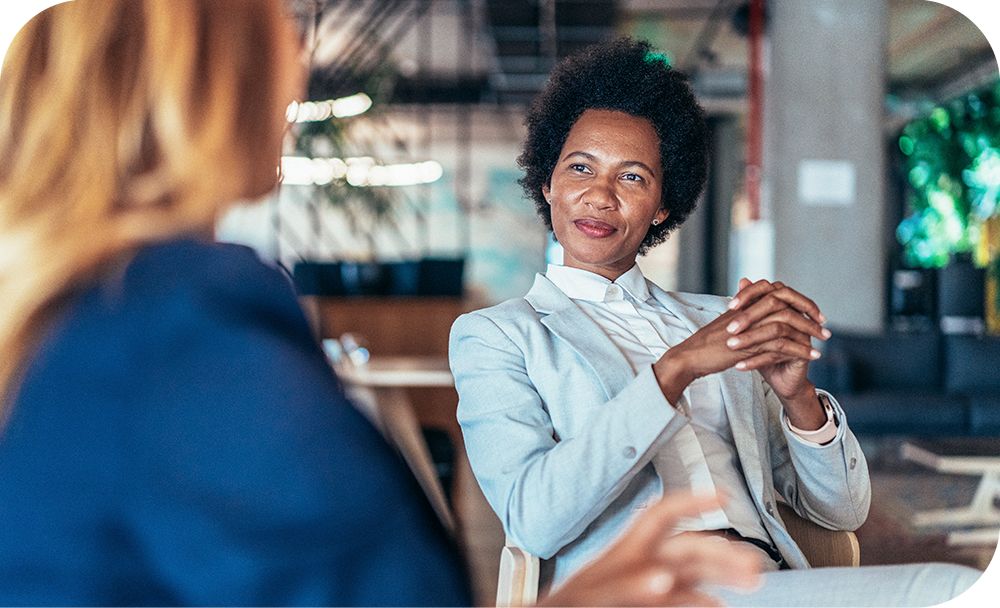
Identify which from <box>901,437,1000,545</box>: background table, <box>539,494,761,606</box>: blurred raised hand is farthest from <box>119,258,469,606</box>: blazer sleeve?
<box>901,437,1000,545</box>: background table

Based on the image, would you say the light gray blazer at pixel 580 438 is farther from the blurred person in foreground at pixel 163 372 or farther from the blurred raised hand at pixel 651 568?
the blurred person in foreground at pixel 163 372

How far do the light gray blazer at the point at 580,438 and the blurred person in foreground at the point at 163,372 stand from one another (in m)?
0.62

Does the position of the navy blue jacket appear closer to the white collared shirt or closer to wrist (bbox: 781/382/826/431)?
the white collared shirt

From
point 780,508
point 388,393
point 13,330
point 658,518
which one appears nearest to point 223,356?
point 13,330

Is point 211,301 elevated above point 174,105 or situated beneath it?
situated beneath

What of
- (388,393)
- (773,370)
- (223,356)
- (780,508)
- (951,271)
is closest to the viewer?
(223,356)

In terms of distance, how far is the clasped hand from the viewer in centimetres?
129

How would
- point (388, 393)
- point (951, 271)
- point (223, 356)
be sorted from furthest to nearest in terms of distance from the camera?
point (951, 271), point (388, 393), point (223, 356)

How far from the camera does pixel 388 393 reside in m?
4.08

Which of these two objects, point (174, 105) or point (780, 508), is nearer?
point (174, 105)

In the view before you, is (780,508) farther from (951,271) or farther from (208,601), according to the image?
(951,271)

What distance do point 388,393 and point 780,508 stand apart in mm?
2547

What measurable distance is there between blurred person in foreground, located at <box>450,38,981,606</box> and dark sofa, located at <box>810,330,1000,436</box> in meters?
4.24

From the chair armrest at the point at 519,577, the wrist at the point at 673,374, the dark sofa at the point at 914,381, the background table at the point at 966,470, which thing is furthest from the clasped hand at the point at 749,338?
the dark sofa at the point at 914,381
